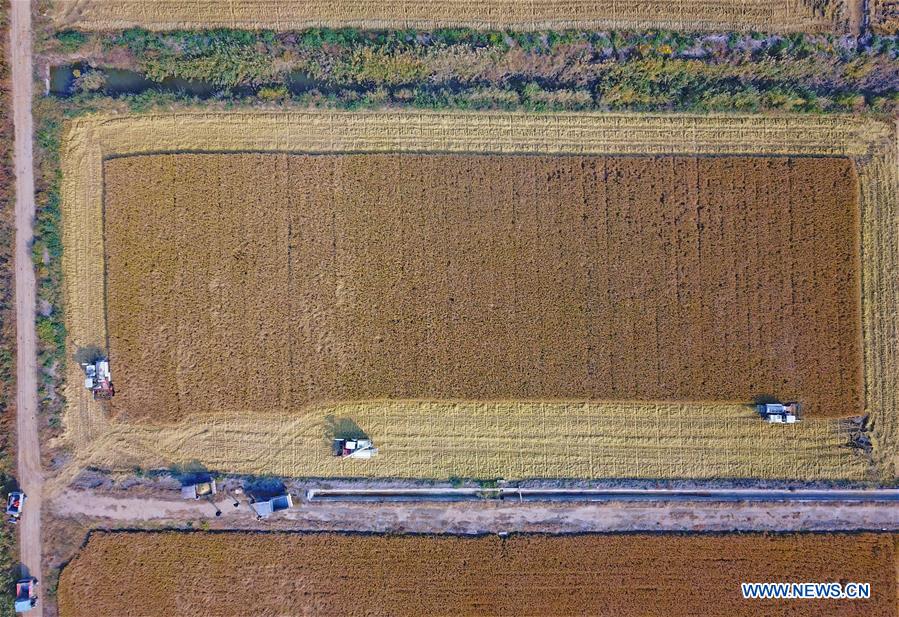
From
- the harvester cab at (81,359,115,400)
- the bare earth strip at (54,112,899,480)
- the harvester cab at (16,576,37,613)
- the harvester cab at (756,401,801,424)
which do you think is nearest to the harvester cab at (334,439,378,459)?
the bare earth strip at (54,112,899,480)

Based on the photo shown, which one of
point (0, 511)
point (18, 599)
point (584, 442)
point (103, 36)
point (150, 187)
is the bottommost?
point (18, 599)

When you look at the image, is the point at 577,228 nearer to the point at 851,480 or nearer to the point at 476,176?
the point at 476,176

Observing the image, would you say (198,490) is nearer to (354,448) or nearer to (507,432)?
(354,448)

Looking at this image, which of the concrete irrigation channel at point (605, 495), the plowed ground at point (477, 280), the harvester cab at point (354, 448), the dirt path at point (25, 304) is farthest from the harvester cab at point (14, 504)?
the harvester cab at point (354, 448)

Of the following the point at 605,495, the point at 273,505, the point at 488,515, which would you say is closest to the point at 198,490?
the point at 273,505

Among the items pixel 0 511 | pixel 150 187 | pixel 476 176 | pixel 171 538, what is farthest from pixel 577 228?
pixel 0 511

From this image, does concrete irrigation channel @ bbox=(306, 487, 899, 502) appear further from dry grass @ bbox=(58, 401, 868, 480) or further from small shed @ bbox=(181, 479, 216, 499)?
small shed @ bbox=(181, 479, 216, 499)
